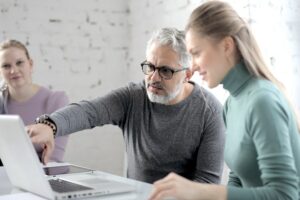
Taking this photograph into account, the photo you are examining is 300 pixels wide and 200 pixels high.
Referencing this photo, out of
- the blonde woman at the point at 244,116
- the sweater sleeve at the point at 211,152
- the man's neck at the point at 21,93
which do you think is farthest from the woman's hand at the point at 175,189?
the man's neck at the point at 21,93

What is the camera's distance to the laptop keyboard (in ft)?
Result: 3.75

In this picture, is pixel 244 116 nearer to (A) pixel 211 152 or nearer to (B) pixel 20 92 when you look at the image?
(A) pixel 211 152

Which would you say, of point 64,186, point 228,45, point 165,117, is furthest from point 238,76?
point 165,117

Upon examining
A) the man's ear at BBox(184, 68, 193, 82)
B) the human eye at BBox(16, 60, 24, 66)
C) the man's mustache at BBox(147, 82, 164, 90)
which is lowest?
the man's mustache at BBox(147, 82, 164, 90)

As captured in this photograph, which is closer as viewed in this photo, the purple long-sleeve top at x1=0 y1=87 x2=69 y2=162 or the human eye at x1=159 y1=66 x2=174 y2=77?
the human eye at x1=159 y1=66 x2=174 y2=77

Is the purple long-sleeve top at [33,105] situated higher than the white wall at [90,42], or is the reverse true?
the white wall at [90,42]

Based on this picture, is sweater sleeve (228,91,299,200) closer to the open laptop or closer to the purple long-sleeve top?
the open laptop

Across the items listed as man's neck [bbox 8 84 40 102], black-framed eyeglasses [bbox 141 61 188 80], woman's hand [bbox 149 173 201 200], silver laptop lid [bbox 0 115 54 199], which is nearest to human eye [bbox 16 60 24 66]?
man's neck [bbox 8 84 40 102]

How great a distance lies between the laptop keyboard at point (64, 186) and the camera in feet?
3.75

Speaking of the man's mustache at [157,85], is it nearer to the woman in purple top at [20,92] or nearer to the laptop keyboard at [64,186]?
the laptop keyboard at [64,186]

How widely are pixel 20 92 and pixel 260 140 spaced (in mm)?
1748

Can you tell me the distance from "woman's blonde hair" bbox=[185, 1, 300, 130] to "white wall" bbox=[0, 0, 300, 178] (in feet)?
5.16

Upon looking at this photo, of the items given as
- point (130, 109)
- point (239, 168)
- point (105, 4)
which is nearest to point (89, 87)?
point (105, 4)

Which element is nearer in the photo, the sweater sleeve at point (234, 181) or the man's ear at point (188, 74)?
the sweater sleeve at point (234, 181)
